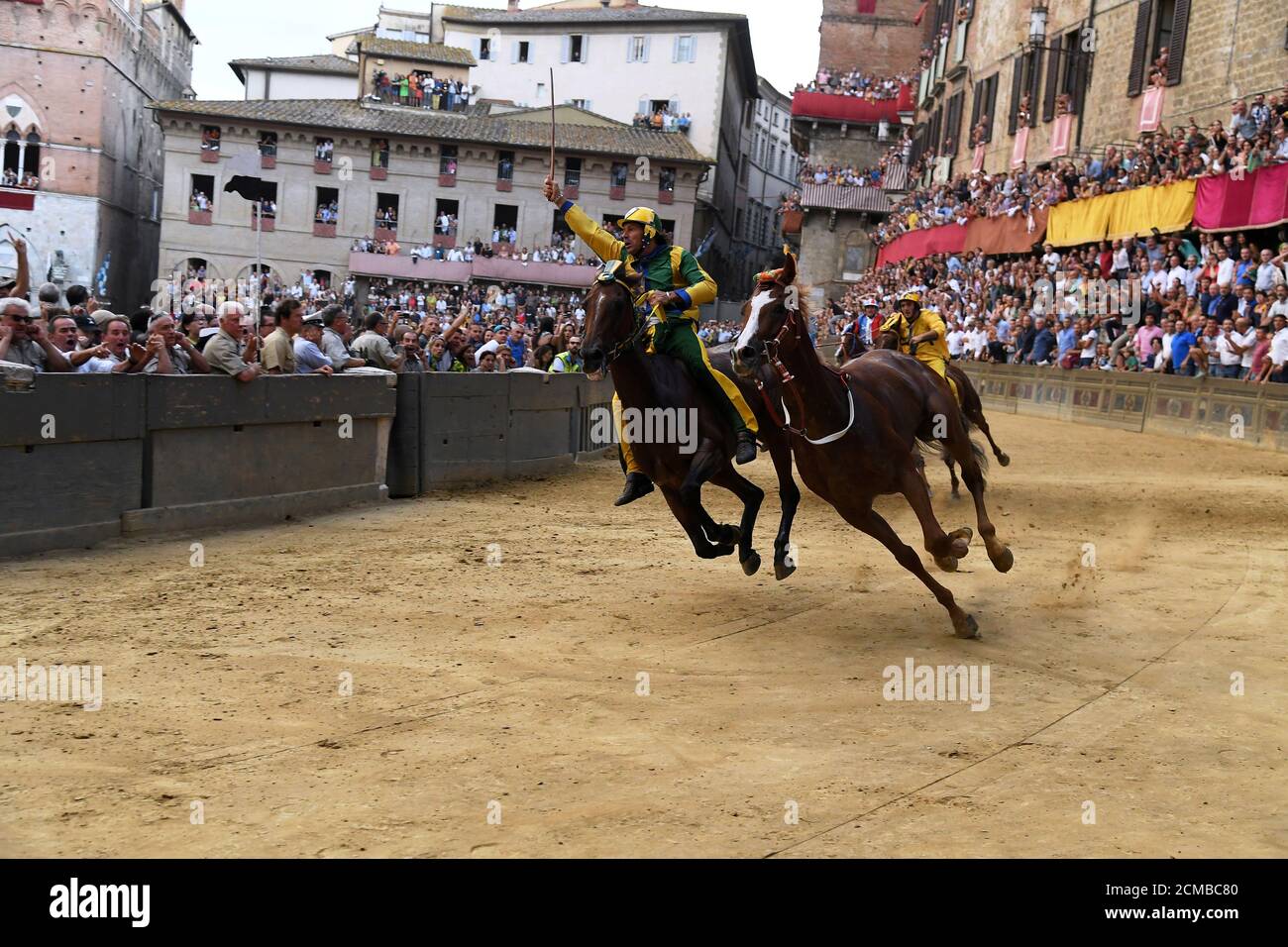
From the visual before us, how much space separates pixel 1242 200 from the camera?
80.1 feet

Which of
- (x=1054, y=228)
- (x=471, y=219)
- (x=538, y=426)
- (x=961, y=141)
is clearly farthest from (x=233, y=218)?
(x=538, y=426)

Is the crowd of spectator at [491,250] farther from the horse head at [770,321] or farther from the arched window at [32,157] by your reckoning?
the horse head at [770,321]

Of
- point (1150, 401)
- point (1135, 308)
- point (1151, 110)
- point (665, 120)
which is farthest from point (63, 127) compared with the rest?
point (1150, 401)

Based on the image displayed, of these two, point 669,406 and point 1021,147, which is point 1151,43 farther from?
point 669,406

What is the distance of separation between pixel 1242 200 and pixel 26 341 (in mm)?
21834

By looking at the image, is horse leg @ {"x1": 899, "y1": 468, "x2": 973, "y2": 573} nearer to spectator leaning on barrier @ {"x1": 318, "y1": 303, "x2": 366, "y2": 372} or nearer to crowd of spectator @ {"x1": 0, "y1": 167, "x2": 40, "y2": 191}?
spectator leaning on barrier @ {"x1": 318, "y1": 303, "x2": 366, "y2": 372}

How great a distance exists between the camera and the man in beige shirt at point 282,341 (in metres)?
13.6

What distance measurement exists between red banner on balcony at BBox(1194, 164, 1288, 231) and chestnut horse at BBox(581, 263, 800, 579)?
17343 millimetres

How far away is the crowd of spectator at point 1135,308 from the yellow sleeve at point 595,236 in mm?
6888

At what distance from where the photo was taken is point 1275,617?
9.93 metres

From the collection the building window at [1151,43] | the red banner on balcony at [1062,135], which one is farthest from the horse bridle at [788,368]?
the red banner on balcony at [1062,135]

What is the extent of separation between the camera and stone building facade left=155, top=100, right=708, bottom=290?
65.8 metres
